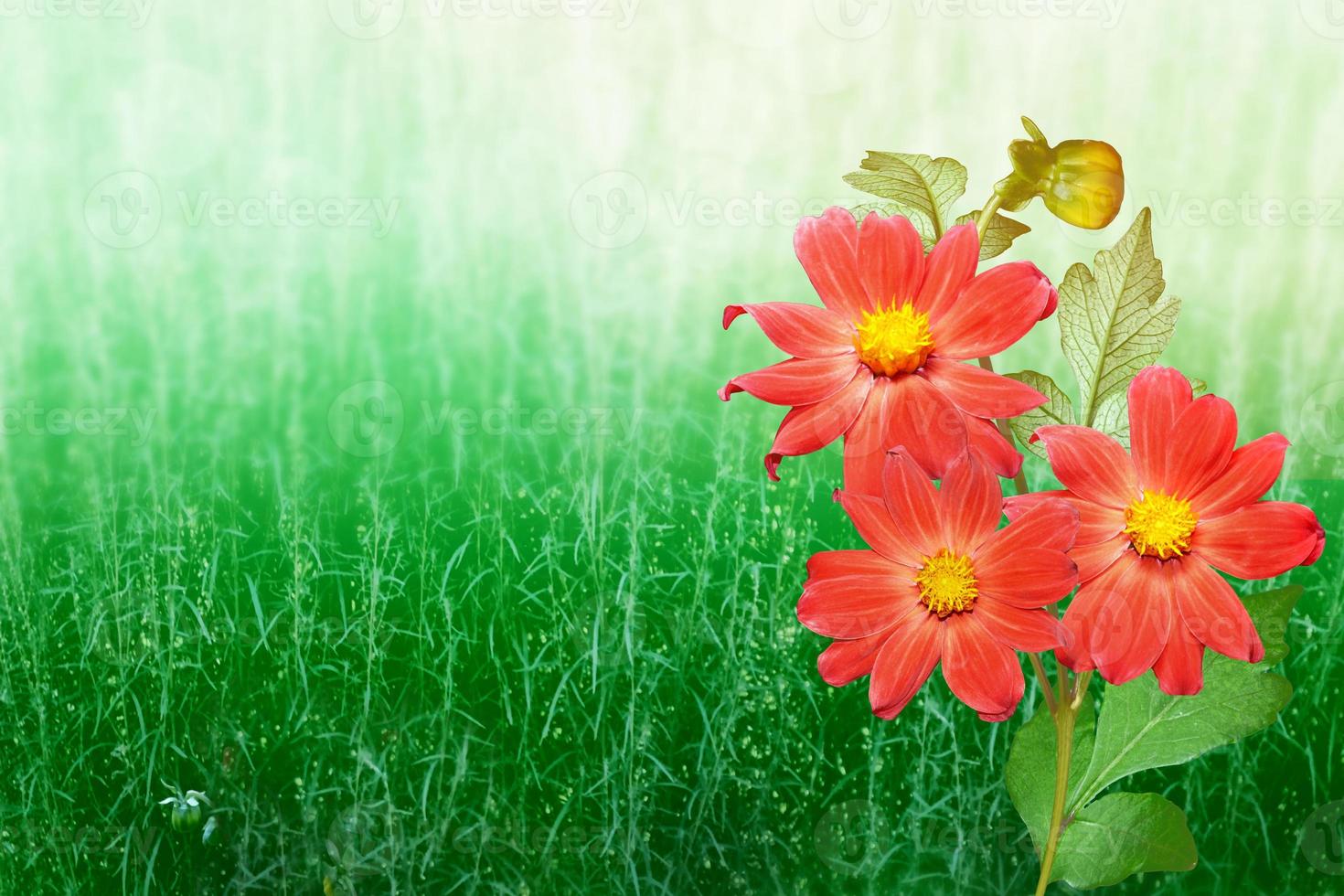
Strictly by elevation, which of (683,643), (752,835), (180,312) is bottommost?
(752,835)

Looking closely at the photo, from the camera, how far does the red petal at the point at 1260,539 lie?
518mm

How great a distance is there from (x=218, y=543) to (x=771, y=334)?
603 millimetres

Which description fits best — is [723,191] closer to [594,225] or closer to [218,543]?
[594,225]

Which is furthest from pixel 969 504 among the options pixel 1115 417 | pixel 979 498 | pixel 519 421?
pixel 519 421

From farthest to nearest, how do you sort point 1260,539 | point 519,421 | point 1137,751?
point 519,421 → point 1137,751 → point 1260,539

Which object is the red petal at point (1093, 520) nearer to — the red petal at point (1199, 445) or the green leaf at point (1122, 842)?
the red petal at point (1199, 445)

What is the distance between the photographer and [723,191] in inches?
36.2

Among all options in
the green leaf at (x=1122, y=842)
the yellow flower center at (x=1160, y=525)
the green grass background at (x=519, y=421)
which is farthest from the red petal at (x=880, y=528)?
the green grass background at (x=519, y=421)

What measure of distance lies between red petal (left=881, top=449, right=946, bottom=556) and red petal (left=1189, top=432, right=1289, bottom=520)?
0.40 feet

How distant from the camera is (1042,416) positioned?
0.59 meters

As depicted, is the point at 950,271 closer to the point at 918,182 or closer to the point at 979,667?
the point at 918,182

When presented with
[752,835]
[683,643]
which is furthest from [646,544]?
[752,835]

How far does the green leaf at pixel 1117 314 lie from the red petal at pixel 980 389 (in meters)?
0.07

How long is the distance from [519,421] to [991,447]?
488 mm
